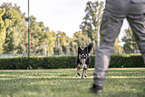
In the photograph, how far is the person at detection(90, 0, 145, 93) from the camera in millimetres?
3160

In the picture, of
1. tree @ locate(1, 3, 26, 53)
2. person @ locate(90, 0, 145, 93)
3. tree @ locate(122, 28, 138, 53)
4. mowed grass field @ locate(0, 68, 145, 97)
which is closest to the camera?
mowed grass field @ locate(0, 68, 145, 97)

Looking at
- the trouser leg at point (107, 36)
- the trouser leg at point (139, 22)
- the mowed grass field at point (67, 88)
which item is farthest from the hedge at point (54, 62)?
the trouser leg at point (107, 36)

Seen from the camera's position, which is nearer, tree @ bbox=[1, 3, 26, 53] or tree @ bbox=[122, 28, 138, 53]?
tree @ bbox=[1, 3, 26, 53]

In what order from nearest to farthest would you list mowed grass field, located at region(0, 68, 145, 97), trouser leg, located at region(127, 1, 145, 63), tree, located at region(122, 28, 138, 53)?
mowed grass field, located at region(0, 68, 145, 97) < trouser leg, located at region(127, 1, 145, 63) < tree, located at region(122, 28, 138, 53)

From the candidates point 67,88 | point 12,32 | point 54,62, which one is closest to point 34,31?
point 12,32

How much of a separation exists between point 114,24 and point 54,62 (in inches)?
869

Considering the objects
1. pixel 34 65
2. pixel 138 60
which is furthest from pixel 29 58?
pixel 138 60

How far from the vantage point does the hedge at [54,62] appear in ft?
81.3

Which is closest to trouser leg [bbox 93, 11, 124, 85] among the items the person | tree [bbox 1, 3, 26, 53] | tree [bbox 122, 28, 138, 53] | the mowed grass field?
the person

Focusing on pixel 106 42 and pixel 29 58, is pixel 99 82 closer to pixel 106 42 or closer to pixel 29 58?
pixel 106 42

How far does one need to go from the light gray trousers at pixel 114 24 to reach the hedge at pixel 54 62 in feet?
71.0

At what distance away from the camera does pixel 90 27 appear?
52469mm

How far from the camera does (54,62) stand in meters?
25.1

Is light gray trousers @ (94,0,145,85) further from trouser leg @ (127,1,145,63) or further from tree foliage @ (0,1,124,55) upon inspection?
tree foliage @ (0,1,124,55)
